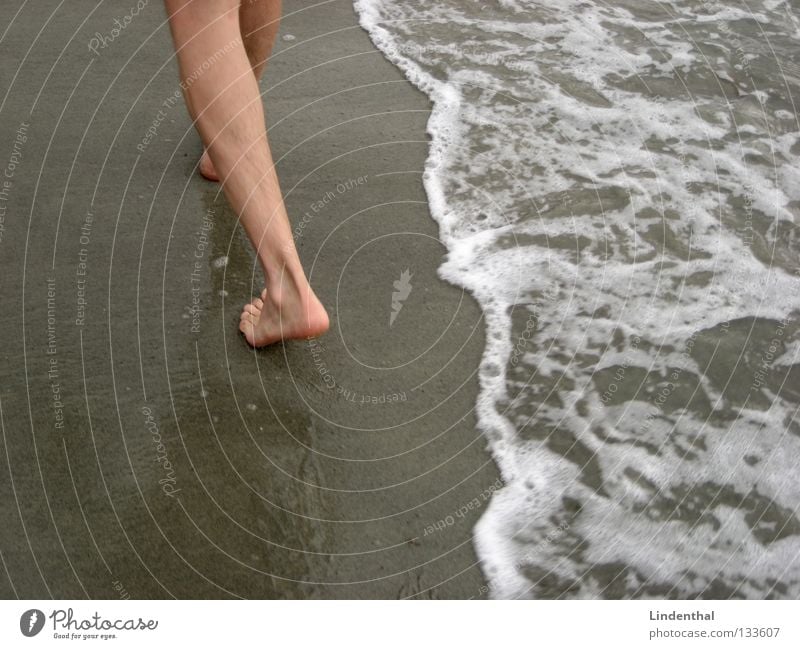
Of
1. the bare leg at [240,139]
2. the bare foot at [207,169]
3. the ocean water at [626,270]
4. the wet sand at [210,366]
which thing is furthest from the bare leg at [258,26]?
the ocean water at [626,270]

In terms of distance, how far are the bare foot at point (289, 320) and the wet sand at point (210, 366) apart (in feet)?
0.25

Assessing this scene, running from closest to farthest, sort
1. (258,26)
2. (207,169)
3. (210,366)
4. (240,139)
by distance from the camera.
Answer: (240,139)
(210,366)
(258,26)
(207,169)

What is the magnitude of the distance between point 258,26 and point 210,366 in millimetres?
983

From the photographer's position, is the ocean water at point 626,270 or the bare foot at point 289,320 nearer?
the ocean water at point 626,270

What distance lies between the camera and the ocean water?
183cm

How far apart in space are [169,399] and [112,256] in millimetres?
516

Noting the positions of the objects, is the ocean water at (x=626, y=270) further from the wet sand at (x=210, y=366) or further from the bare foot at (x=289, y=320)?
the bare foot at (x=289, y=320)

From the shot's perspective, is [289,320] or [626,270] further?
[626,270]

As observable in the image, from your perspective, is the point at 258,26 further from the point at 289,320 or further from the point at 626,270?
the point at 626,270

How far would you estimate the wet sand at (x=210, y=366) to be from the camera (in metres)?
1.73

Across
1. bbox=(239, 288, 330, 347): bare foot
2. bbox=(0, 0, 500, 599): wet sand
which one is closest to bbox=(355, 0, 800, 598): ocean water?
bbox=(0, 0, 500, 599): wet sand

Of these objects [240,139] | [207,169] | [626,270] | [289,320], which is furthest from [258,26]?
[626,270]

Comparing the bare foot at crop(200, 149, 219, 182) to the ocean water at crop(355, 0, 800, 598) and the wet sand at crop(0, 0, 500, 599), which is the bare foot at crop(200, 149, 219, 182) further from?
the ocean water at crop(355, 0, 800, 598)

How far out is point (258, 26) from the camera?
2.35 metres
